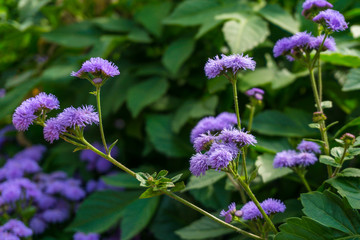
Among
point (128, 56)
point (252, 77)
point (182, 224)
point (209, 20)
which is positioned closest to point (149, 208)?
point (182, 224)

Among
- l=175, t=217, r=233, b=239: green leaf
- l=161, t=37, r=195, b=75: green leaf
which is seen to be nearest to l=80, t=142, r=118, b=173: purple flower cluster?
l=161, t=37, r=195, b=75: green leaf

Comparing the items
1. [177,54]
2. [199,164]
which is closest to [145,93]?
[177,54]

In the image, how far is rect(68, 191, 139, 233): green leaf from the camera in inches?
66.2

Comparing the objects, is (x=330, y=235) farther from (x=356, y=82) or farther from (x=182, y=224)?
(x=182, y=224)

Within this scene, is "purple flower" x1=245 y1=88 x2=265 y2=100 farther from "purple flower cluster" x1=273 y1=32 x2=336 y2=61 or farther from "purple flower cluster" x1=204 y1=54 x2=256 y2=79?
"purple flower cluster" x1=204 y1=54 x2=256 y2=79

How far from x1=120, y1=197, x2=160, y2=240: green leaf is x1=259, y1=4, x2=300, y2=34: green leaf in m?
0.87

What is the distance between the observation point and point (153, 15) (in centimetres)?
222

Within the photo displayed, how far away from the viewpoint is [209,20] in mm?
1837

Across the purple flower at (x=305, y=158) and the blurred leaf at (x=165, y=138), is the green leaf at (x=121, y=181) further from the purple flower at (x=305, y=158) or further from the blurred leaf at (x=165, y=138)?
the purple flower at (x=305, y=158)

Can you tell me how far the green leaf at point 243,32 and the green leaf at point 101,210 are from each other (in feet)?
2.50

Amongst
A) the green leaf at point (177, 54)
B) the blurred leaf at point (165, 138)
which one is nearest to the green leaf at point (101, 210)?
the blurred leaf at point (165, 138)

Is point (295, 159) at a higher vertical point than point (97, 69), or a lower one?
lower

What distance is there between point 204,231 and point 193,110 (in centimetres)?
61

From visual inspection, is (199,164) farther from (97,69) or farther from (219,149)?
(97,69)
